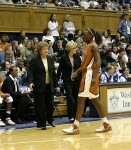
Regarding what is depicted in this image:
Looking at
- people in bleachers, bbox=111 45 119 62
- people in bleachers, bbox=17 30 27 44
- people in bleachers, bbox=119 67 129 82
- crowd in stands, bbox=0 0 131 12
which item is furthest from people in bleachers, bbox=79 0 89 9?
people in bleachers, bbox=119 67 129 82

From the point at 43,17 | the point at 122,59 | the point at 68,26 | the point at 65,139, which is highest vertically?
the point at 43,17

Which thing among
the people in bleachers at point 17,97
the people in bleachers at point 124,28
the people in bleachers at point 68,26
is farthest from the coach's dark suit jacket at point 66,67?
the people in bleachers at point 124,28

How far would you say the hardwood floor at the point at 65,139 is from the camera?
24.9 ft

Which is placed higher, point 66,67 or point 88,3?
point 88,3

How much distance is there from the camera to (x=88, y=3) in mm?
21000

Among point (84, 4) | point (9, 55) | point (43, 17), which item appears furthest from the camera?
point (84, 4)

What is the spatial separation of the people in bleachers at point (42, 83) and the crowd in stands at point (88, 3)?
799 cm

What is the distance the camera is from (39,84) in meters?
9.84

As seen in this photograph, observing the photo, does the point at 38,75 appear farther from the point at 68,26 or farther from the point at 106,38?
the point at 106,38

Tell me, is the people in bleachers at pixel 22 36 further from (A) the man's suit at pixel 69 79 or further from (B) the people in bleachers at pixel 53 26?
(A) the man's suit at pixel 69 79

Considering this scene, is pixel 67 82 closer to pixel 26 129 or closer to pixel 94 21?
pixel 26 129

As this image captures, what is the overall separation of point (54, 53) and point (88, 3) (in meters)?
6.15

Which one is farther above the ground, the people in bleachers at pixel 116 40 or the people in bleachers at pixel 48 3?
the people in bleachers at pixel 48 3

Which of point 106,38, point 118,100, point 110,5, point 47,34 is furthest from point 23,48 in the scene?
point 110,5
